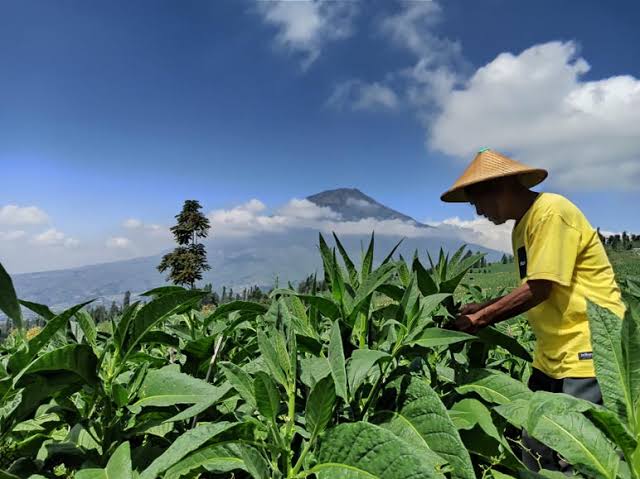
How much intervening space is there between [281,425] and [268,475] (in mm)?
444

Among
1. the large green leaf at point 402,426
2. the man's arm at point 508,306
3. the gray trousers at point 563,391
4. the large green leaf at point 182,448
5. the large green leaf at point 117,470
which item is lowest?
the gray trousers at point 563,391

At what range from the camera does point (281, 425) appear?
70.6 inches

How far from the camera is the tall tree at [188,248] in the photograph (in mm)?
60688

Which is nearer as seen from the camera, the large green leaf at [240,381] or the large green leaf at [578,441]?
the large green leaf at [578,441]

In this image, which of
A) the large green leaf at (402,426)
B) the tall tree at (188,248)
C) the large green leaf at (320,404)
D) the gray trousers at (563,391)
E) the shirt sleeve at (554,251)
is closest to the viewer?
the large green leaf at (320,404)

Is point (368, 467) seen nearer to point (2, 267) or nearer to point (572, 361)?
point (2, 267)

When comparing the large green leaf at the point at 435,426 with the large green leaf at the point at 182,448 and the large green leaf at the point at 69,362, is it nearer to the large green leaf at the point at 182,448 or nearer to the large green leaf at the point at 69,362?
the large green leaf at the point at 182,448

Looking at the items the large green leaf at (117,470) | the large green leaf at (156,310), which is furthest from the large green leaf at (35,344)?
the large green leaf at (117,470)

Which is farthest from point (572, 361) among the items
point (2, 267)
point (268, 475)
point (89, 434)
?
point (2, 267)

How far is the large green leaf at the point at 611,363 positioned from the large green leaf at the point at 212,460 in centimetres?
100

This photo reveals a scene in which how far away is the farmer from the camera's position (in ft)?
10.4

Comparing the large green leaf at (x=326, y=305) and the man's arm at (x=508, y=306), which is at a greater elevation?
the large green leaf at (x=326, y=305)

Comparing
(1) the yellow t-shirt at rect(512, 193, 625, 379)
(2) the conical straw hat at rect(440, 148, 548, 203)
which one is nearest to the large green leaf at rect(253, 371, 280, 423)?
(1) the yellow t-shirt at rect(512, 193, 625, 379)

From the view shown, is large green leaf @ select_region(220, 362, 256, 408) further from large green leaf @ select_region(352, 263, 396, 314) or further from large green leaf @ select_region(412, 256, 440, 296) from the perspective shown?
large green leaf @ select_region(412, 256, 440, 296)
